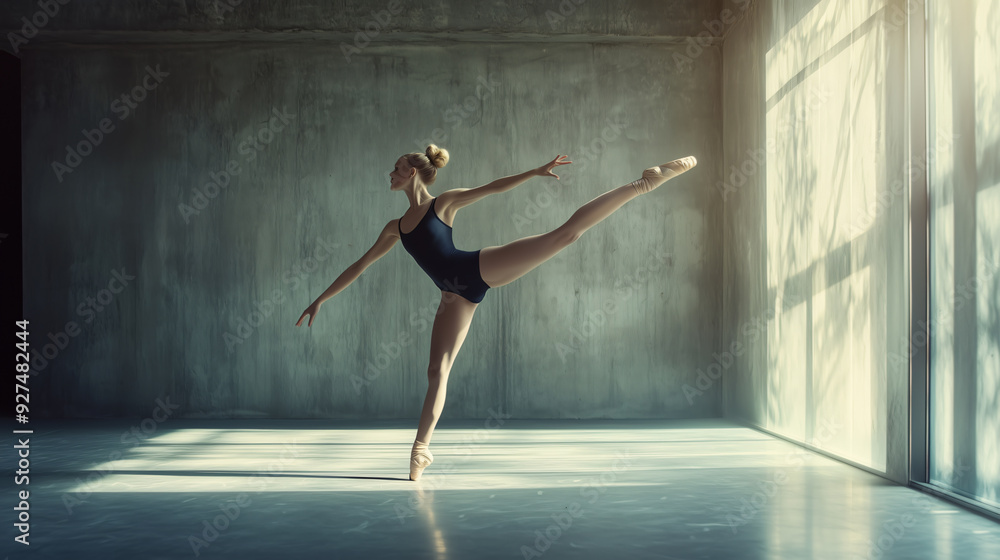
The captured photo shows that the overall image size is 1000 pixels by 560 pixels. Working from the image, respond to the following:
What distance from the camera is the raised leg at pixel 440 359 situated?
368cm

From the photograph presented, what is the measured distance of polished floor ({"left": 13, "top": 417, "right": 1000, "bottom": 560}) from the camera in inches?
99.3

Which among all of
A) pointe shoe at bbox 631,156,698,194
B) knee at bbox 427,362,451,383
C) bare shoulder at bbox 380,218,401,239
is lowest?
knee at bbox 427,362,451,383

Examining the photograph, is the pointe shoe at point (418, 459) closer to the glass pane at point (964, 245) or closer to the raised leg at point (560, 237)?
the raised leg at point (560, 237)

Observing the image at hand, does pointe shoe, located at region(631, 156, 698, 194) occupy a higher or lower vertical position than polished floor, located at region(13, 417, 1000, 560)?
higher

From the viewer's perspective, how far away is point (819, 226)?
15.2 ft

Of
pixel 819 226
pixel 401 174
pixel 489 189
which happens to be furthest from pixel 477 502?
pixel 819 226

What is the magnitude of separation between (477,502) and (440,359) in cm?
75

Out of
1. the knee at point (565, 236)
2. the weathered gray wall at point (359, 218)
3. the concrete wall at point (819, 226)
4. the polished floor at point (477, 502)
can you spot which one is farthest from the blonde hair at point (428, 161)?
the weathered gray wall at point (359, 218)

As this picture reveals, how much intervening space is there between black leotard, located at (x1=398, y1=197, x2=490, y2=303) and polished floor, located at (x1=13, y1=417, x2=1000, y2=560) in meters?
0.94

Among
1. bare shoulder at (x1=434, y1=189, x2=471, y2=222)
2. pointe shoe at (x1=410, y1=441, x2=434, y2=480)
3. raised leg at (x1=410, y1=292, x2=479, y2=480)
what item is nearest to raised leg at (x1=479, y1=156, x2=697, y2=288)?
raised leg at (x1=410, y1=292, x2=479, y2=480)

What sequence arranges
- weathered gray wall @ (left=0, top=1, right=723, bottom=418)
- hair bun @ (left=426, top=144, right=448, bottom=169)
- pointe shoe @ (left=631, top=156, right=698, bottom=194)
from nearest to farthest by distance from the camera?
1. pointe shoe @ (left=631, top=156, right=698, bottom=194)
2. hair bun @ (left=426, top=144, right=448, bottom=169)
3. weathered gray wall @ (left=0, top=1, right=723, bottom=418)

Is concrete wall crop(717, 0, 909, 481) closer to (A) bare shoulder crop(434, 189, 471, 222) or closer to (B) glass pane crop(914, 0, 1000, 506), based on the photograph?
(B) glass pane crop(914, 0, 1000, 506)

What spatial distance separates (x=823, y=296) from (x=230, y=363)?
4.63 m

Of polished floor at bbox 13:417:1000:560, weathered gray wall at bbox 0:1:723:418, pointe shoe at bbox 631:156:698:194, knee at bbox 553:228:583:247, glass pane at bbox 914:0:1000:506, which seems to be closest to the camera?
polished floor at bbox 13:417:1000:560
